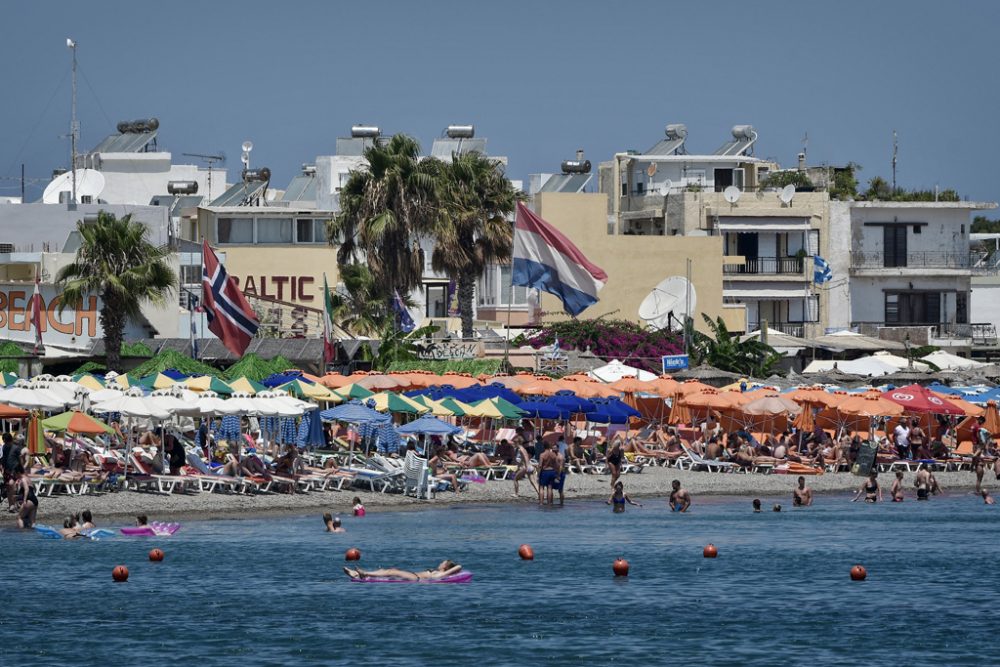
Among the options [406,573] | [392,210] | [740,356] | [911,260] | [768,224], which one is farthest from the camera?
[911,260]

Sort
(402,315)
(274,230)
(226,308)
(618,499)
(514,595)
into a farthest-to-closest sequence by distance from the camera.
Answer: (274,230) → (402,315) → (226,308) → (618,499) → (514,595)

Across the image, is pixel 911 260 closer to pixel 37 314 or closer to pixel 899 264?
pixel 899 264

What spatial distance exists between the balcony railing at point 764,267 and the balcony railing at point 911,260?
317cm

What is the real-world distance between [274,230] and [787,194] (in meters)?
24.3

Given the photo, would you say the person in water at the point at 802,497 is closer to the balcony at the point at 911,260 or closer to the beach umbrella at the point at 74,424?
the beach umbrella at the point at 74,424

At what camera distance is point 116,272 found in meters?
50.4

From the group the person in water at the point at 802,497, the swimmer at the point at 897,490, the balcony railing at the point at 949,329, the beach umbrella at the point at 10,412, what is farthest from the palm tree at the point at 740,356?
the beach umbrella at the point at 10,412

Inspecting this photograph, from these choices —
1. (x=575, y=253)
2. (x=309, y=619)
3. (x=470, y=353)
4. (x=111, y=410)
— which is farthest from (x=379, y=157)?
(x=309, y=619)

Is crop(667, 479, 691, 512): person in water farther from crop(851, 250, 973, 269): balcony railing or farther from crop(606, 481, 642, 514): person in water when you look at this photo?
crop(851, 250, 973, 269): balcony railing

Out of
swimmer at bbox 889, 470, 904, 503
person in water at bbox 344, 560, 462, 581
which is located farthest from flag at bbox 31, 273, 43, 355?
person in water at bbox 344, 560, 462, 581

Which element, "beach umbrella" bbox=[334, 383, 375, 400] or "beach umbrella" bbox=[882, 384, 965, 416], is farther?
"beach umbrella" bbox=[882, 384, 965, 416]

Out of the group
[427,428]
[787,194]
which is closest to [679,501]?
[427,428]

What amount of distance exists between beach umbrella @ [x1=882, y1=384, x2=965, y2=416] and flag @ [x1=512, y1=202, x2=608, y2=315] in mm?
9776

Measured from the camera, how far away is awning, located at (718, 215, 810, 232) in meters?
79.8
